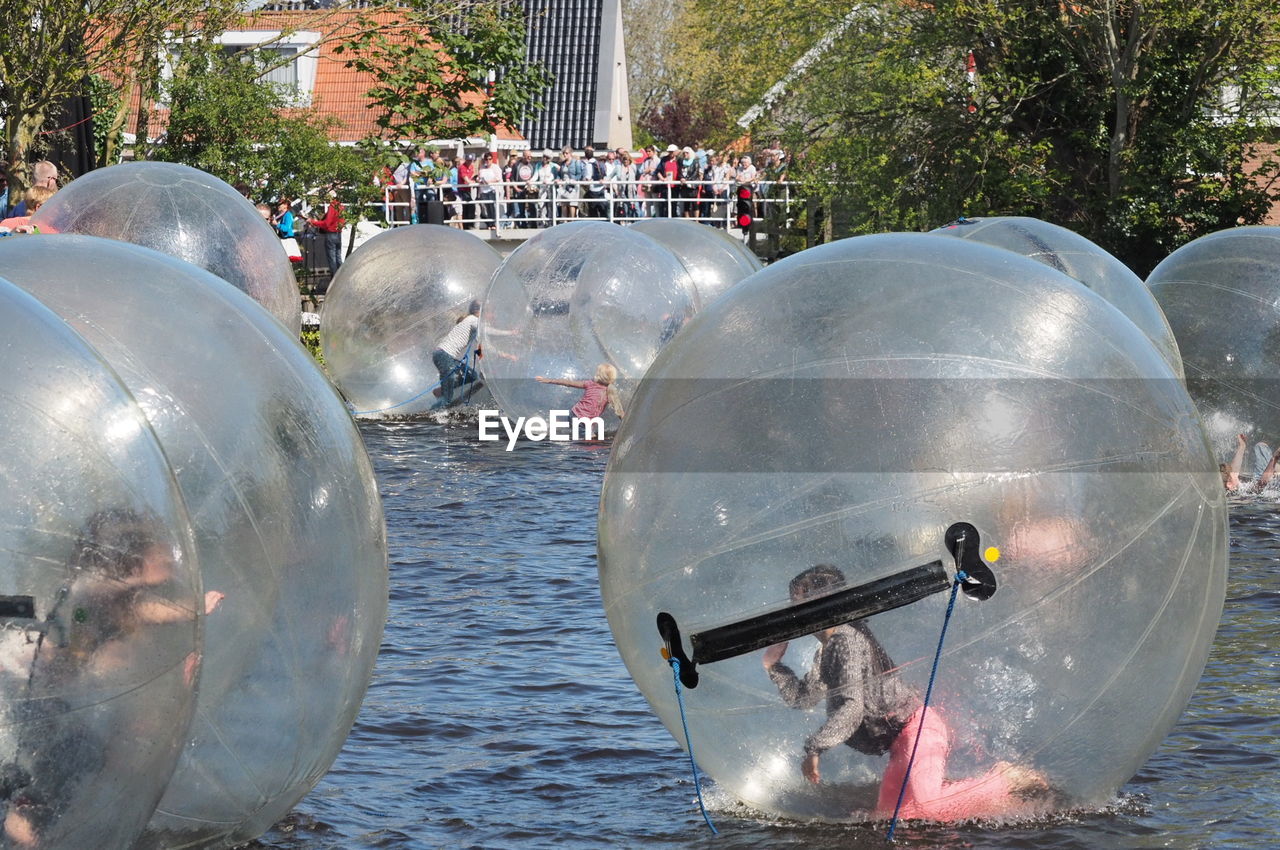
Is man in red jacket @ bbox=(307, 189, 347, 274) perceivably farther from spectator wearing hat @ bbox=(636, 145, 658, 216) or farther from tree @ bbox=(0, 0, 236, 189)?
spectator wearing hat @ bbox=(636, 145, 658, 216)

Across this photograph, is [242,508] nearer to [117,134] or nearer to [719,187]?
[117,134]

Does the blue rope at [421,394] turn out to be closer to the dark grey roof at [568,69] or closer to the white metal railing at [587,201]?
the white metal railing at [587,201]

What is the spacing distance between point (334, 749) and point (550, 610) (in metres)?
4.45

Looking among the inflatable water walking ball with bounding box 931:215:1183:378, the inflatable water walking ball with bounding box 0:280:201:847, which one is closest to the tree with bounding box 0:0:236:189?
the inflatable water walking ball with bounding box 931:215:1183:378

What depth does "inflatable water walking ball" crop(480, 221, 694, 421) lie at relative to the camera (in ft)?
51.9

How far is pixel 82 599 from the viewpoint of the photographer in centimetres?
427

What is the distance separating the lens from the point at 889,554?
5.54 meters

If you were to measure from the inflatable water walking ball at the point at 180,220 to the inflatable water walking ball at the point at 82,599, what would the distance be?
7.82 m

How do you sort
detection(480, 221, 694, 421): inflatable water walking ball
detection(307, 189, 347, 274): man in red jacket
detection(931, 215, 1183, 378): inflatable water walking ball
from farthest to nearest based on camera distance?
detection(307, 189, 347, 274): man in red jacket, detection(480, 221, 694, 421): inflatable water walking ball, detection(931, 215, 1183, 378): inflatable water walking ball

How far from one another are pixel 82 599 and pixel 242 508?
3.07ft

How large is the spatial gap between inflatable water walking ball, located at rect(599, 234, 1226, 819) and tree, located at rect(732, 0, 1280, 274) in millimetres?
20452

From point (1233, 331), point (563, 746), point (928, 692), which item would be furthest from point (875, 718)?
point (1233, 331)

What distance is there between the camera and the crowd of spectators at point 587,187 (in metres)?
33.2

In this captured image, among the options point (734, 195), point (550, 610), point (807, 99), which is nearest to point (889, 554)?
point (550, 610)
